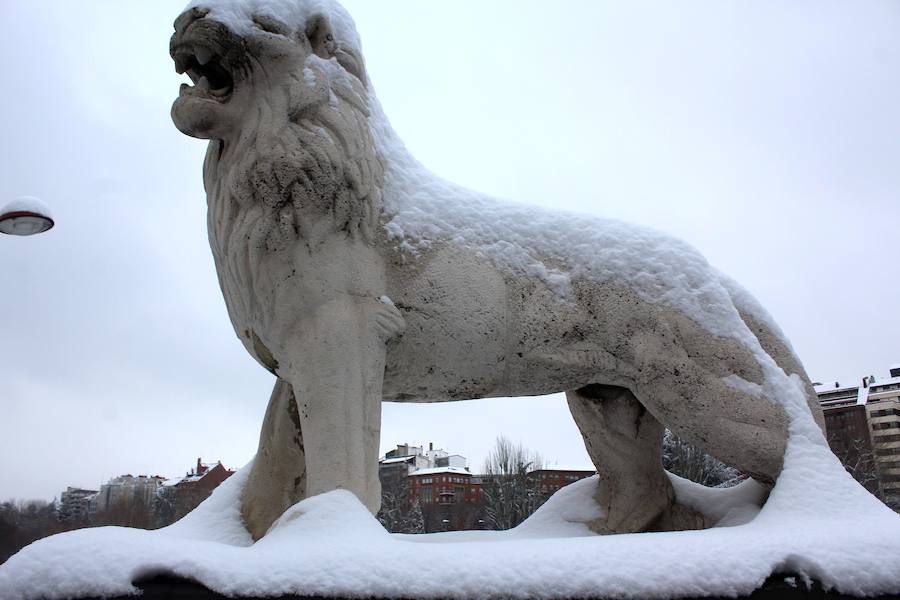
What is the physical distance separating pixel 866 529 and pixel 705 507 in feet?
3.58

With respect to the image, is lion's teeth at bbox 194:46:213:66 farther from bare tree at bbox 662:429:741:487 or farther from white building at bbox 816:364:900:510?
white building at bbox 816:364:900:510

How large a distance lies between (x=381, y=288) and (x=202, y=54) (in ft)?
4.03

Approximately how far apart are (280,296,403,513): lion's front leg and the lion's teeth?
116 centimetres

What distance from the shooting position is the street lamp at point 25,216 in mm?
6191

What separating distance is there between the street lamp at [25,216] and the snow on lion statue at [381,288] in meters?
3.57

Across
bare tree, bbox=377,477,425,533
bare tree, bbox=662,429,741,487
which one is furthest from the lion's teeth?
bare tree, bbox=377,477,425,533

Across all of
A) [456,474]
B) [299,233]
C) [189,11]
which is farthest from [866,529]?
[456,474]

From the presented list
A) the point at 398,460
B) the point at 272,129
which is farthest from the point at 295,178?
the point at 398,460

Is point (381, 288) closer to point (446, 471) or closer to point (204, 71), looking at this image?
point (204, 71)

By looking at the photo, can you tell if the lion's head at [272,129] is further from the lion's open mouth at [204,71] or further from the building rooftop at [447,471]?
the building rooftop at [447,471]

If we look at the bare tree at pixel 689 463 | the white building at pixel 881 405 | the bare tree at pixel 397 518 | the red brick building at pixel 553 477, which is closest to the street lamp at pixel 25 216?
the bare tree at pixel 689 463

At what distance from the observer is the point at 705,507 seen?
3867mm

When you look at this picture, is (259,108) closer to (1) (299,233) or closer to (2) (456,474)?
(1) (299,233)

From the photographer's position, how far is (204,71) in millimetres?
3295
